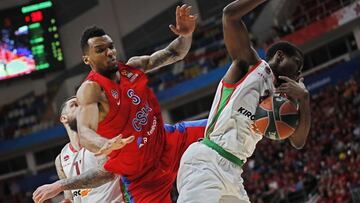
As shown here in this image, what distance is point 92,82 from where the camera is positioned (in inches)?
181

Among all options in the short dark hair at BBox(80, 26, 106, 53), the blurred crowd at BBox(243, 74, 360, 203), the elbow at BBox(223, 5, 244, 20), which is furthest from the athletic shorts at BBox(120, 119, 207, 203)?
the blurred crowd at BBox(243, 74, 360, 203)

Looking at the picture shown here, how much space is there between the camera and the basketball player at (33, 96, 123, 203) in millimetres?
4934

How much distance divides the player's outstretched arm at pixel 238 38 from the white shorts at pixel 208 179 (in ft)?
1.71

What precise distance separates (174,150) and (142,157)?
343mm

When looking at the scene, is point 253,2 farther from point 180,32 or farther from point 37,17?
point 37,17

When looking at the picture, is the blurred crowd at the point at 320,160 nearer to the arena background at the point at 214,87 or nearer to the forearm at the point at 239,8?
the arena background at the point at 214,87

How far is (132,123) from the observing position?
4773mm

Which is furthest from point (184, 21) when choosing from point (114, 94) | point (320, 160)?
point (320, 160)

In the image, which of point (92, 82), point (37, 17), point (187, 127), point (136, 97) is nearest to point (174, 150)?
point (187, 127)

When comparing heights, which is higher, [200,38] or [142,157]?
[142,157]

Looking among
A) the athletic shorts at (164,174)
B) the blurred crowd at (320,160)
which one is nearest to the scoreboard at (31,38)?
the blurred crowd at (320,160)

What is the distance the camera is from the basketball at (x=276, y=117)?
12.6 ft

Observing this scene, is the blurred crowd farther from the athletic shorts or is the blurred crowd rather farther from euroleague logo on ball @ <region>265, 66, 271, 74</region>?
euroleague logo on ball @ <region>265, 66, 271, 74</region>

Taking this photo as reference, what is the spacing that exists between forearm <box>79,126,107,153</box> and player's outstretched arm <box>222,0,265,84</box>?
3.39 feet
